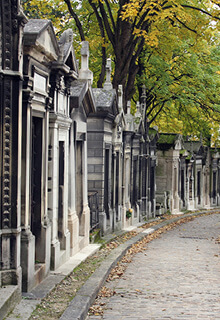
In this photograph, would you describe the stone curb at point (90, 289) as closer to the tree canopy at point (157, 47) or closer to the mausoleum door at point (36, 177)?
the mausoleum door at point (36, 177)

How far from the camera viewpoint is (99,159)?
50.9 feet

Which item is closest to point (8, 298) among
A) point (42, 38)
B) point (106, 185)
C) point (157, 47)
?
point (42, 38)

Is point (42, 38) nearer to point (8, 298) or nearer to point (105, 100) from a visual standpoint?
point (8, 298)

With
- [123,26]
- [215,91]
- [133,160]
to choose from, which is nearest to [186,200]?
[215,91]

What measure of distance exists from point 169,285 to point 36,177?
2.99 metres

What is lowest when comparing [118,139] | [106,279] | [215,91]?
[106,279]

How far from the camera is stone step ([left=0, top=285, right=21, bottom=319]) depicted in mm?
6817

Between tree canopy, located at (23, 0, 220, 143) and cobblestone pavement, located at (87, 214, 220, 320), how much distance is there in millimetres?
6503

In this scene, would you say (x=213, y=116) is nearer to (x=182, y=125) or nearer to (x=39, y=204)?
(x=182, y=125)

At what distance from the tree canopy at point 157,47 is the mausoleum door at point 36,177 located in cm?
823

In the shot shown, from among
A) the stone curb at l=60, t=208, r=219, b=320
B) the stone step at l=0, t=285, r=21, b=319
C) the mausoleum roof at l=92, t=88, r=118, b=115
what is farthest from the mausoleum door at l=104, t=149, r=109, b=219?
the stone step at l=0, t=285, r=21, b=319

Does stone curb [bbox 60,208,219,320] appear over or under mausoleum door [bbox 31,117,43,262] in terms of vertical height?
under

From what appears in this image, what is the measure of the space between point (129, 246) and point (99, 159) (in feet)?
7.63

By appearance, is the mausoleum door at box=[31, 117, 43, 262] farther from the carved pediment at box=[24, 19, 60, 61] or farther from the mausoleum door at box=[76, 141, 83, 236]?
the mausoleum door at box=[76, 141, 83, 236]
